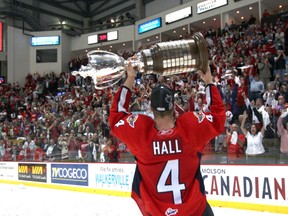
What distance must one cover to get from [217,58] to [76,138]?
5.95 m

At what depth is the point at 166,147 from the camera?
176cm

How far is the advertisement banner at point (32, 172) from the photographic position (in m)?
10.4

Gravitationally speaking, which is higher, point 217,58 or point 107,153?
point 217,58

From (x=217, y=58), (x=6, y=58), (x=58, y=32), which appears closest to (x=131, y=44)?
(x=58, y=32)

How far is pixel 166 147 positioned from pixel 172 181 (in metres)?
0.18

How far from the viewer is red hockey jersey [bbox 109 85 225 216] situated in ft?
Answer: 5.77

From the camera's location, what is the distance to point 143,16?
23422mm

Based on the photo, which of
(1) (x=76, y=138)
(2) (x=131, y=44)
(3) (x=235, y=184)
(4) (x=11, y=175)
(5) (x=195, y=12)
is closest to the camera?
(3) (x=235, y=184)

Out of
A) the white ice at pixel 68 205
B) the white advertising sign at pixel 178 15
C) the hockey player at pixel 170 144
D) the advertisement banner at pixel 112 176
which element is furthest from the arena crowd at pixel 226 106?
the white advertising sign at pixel 178 15

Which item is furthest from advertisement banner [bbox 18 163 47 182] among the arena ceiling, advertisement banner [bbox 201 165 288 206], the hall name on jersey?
the arena ceiling

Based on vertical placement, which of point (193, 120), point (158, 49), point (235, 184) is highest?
point (158, 49)

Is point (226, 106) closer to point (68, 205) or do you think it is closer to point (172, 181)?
point (68, 205)

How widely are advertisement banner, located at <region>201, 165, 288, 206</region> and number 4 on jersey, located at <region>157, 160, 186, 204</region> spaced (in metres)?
4.19

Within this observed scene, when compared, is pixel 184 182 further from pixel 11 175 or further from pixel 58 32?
pixel 58 32
